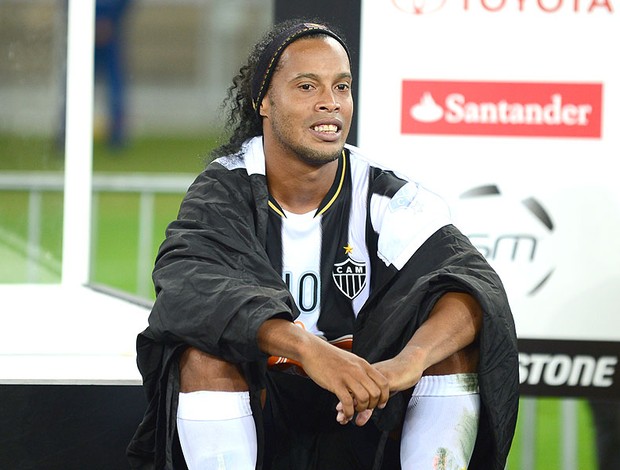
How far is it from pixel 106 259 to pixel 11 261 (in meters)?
6.02

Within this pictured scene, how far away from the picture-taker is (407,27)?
255 cm

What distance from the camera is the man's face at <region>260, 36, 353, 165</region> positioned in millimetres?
1923

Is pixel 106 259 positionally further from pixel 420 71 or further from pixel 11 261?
pixel 420 71

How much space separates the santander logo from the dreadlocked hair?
0.54 metres

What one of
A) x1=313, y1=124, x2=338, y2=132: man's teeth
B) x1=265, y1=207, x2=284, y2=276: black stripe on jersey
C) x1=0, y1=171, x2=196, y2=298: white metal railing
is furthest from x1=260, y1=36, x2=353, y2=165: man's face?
x1=0, y1=171, x2=196, y2=298: white metal railing

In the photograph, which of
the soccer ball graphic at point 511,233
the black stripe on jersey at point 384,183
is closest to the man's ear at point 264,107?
the black stripe on jersey at point 384,183

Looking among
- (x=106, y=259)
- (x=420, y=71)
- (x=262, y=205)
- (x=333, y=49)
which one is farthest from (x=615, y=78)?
(x=106, y=259)

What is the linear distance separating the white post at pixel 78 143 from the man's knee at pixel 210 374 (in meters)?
1.59

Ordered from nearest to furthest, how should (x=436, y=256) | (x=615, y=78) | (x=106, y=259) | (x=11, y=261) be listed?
(x=436, y=256) → (x=615, y=78) → (x=11, y=261) → (x=106, y=259)

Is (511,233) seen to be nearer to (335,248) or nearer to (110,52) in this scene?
(335,248)

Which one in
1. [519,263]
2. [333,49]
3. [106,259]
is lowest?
[106,259]

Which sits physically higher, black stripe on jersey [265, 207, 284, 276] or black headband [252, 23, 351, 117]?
black headband [252, 23, 351, 117]

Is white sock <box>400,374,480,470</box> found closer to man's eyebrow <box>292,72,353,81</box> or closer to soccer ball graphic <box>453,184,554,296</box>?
man's eyebrow <box>292,72,353,81</box>

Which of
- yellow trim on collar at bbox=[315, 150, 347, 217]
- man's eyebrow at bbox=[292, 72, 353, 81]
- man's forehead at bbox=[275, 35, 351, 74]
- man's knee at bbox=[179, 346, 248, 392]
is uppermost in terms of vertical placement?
man's forehead at bbox=[275, 35, 351, 74]
